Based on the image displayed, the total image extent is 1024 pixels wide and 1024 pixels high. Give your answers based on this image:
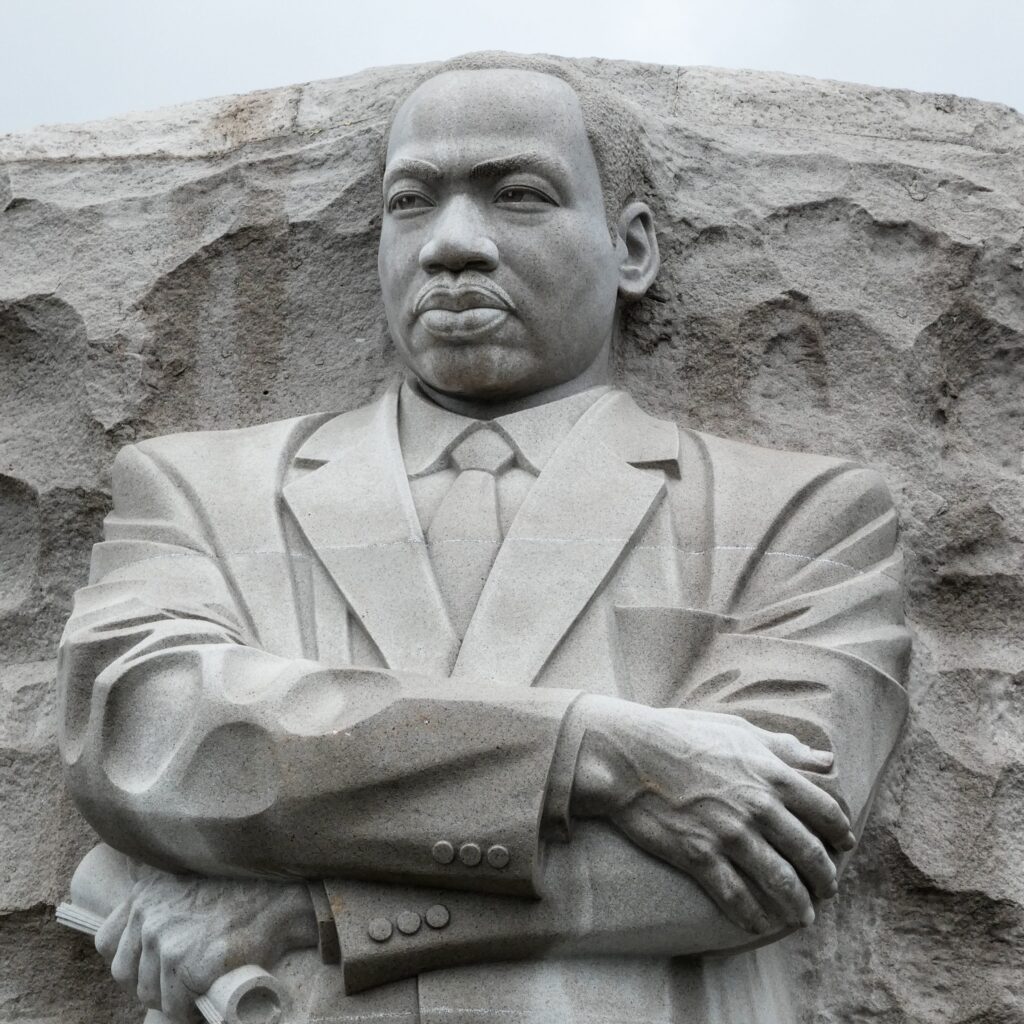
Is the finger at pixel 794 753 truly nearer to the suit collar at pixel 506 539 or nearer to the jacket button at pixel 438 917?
the suit collar at pixel 506 539

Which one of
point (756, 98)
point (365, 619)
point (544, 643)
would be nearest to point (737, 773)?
point (544, 643)

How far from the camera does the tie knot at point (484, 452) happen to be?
21.4ft

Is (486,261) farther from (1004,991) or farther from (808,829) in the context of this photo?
(1004,991)

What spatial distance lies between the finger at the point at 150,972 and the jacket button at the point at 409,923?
0.56m

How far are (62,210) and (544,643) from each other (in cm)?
227

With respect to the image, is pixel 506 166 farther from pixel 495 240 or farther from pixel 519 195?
pixel 495 240

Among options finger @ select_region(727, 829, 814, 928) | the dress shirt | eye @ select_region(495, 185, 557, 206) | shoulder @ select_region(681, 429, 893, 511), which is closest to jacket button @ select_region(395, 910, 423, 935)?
finger @ select_region(727, 829, 814, 928)

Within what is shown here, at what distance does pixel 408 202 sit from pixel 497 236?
0.30 metres

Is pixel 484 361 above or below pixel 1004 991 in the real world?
above

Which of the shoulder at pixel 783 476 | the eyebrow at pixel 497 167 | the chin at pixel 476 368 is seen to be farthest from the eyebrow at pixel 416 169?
the shoulder at pixel 783 476

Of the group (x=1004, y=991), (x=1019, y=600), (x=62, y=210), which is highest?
(x=62, y=210)

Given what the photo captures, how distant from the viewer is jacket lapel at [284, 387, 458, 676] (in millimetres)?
6098

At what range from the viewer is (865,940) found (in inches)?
255

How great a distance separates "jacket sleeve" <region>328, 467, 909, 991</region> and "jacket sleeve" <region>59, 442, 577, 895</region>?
0.38ft
